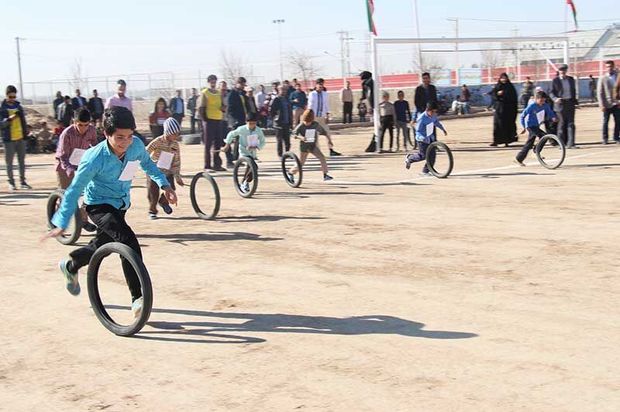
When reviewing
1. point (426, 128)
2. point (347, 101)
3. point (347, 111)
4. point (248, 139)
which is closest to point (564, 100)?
point (426, 128)

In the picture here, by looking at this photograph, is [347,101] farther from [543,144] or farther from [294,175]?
[294,175]

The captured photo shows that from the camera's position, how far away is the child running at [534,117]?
16984 millimetres

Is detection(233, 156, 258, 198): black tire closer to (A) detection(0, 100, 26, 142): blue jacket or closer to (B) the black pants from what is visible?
(A) detection(0, 100, 26, 142): blue jacket

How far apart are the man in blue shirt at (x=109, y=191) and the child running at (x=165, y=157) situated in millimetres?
4775

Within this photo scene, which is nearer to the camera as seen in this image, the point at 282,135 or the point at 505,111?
the point at 282,135

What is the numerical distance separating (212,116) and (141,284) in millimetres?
12872

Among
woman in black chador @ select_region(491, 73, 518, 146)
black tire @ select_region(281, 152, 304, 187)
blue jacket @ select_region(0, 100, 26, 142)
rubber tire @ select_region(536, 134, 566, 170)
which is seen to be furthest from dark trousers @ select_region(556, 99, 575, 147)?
blue jacket @ select_region(0, 100, 26, 142)

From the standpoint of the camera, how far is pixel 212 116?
739 inches

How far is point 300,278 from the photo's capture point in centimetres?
827

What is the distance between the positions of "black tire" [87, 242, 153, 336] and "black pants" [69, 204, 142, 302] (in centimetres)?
12

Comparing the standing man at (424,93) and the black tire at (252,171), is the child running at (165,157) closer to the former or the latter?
the black tire at (252,171)

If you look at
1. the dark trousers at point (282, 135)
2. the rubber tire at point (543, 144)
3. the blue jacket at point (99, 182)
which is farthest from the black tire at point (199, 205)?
the dark trousers at point (282, 135)

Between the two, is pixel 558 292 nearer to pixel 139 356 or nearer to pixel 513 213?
pixel 139 356

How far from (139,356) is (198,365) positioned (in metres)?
0.53
